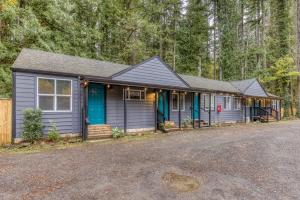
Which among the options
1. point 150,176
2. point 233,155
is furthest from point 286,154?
point 150,176

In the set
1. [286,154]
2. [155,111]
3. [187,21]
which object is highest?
[187,21]

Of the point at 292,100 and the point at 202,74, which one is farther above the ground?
the point at 202,74

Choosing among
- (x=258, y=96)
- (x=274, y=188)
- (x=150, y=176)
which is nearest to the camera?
(x=274, y=188)

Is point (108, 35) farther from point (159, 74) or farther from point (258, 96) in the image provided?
point (258, 96)

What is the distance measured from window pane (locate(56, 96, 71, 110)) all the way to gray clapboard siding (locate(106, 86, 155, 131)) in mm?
2068

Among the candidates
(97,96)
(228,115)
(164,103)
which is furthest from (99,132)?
(228,115)

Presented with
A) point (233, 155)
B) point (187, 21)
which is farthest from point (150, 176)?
point (187, 21)

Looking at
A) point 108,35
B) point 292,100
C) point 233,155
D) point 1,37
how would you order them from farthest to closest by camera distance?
1. point 292,100
2. point 108,35
3. point 1,37
4. point 233,155

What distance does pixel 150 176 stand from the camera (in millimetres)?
5000

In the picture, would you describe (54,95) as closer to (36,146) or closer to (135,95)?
(36,146)

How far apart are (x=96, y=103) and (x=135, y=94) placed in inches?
96.9

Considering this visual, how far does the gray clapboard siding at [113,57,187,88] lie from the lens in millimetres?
11647

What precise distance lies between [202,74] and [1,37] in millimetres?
23788

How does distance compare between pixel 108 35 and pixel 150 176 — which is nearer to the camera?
pixel 150 176
